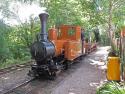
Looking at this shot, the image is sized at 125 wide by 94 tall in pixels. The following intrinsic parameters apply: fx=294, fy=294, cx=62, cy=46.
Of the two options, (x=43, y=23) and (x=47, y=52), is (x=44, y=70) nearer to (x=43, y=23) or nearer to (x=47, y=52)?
(x=47, y=52)

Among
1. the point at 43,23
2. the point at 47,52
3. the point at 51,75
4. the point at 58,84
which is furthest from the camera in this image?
the point at 51,75

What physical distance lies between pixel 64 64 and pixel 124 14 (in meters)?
9.10

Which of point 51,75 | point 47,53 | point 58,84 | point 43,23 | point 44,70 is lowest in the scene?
point 58,84

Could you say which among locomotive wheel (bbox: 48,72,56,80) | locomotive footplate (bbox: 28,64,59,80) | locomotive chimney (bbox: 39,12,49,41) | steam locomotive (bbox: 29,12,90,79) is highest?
locomotive chimney (bbox: 39,12,49,41)

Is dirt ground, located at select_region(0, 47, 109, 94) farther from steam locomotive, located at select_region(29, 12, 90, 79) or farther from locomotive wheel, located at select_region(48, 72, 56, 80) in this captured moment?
steam locomotive, located at select_region(29, 12, 90, 79)

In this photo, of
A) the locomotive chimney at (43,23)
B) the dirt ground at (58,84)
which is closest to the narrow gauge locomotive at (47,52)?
the locomotive chimney at (43,23)

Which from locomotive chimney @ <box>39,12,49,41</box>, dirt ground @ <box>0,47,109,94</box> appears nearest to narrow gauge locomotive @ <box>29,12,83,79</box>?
locomotive chimney @ <box>39,12,49,41</box>

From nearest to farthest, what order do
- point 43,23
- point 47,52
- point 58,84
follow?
1. point 58,84
2. point 47,52
3. point 43,23

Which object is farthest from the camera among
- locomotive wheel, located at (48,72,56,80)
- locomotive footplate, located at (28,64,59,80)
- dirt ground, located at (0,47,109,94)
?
locomotive wheel, located at (48,72,56,80)

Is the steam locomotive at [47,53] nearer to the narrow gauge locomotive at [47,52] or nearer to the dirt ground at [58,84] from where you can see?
the narrow gauge locomotive at [47,52]

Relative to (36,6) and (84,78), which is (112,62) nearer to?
(84,78)

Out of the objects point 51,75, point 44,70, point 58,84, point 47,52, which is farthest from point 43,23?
point 58,84

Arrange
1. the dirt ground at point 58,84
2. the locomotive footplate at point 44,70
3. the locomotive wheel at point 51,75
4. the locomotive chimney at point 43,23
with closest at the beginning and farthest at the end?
the dirt ground at point 58,84
the locomotive chimney at point 43,23
the locomotive footplate at point 44,70
the locomotive wheel at point 51,75

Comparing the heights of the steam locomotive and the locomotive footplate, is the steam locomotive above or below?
above
